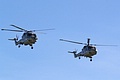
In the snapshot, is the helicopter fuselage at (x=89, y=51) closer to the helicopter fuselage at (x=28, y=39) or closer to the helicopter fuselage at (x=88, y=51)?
the helicopter fuselage at (x=88, y=51)

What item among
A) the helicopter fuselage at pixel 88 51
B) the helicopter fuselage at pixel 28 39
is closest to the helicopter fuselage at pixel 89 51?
the helicopter fuselage at pixel 88 51

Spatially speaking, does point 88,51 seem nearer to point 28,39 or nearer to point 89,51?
point 89,51

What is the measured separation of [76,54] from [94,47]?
28.9 ft

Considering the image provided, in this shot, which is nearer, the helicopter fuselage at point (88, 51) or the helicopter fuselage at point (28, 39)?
the helicopter fuselage at point (28, 39)

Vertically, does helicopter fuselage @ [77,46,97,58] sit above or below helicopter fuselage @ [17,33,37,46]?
below

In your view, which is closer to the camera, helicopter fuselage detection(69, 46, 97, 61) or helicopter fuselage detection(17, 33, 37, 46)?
helicopter fuselage detection(17, 33, 37, 46)

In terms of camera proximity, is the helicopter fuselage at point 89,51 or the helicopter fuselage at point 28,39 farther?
the helicopter fuselage at point 89,51

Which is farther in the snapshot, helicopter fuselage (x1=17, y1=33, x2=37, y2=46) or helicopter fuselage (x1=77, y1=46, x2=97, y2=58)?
helicopter fuselage (x1=77, y1=46, x2=97, y2=58)

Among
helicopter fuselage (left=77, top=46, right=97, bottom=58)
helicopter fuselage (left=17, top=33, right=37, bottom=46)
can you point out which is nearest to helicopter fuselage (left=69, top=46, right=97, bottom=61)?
helicopter fuselage (left=77, top=46, right=97, bottom=58)

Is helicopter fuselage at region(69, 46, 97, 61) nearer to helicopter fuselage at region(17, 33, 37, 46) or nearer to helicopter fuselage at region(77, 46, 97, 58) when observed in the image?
helicopter fuselage at region(77, 46, 97, 58)

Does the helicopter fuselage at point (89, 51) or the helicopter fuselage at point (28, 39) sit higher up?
the helicopter fuselage at point (28, 39)

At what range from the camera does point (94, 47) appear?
149 meters

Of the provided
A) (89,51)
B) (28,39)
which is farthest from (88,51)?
(28,39)

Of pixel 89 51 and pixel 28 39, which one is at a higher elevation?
pixel 28 39
